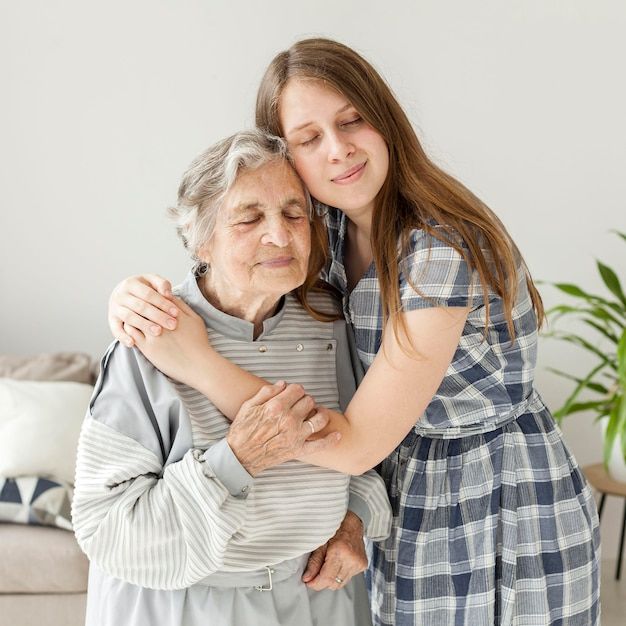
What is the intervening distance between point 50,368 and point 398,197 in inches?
76.9

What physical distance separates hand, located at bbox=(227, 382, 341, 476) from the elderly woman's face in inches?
7.2

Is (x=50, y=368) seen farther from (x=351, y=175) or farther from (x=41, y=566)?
(x=351, y=175)

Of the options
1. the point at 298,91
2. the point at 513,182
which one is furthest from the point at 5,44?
the point at 298,91

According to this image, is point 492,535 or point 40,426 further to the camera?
point 40,426

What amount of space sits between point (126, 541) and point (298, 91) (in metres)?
0.81

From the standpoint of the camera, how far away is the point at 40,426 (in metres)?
2.91

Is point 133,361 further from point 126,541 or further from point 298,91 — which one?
point 298,91

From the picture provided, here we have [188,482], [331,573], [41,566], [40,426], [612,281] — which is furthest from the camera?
[612,281]

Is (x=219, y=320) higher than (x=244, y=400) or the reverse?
higher

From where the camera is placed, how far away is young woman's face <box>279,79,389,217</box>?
1.57 metres

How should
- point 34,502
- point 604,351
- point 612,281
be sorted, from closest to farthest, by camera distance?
point 34,502, point 612,281, point 604,351

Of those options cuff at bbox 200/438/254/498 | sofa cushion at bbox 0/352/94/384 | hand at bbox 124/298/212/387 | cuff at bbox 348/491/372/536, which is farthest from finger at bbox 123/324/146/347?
sofa cushion at bbox 0/352/94/384

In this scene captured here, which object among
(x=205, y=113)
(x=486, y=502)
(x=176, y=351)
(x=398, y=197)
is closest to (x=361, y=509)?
(x=486, y=502)

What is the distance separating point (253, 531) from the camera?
1.50 m
